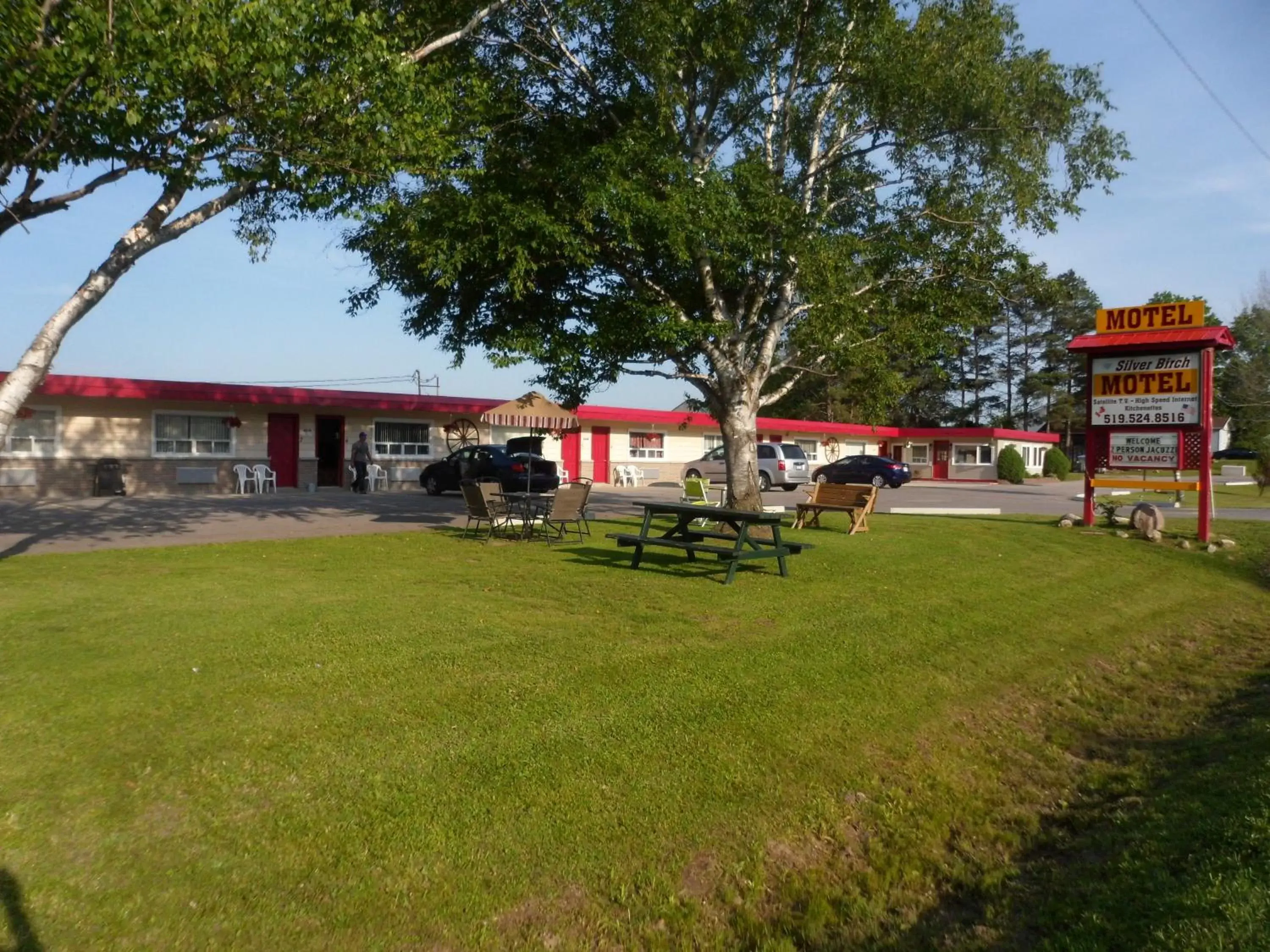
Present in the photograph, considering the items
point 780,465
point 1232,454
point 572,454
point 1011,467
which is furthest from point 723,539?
point 1232,454

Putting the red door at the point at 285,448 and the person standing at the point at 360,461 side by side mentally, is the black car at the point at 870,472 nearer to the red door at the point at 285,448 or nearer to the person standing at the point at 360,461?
the person standing at the point at 360,461

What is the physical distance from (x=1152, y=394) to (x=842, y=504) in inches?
229

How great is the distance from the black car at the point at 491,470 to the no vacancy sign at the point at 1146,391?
Result: 496 inches

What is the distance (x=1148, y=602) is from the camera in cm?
1115

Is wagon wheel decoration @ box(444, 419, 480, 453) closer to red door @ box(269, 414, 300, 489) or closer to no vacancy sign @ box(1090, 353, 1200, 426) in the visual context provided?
red door @ box(269, 414, 300, 489)

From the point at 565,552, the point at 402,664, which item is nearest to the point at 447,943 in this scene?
the point at 402,664

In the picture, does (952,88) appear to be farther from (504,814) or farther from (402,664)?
(504,814)

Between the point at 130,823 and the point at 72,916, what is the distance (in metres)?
0.60

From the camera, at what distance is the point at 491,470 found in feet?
81.3

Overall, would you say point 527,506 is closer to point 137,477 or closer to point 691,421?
point 137,477

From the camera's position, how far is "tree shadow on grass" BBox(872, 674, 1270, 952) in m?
3.38

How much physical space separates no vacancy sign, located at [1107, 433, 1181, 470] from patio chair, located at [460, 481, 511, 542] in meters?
10.8

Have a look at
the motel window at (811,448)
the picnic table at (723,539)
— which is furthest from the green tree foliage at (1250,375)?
the picnic table at (723,539)

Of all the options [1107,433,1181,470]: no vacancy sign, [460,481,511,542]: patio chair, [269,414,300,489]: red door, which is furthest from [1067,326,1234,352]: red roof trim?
[269,414,300,489]: red door
